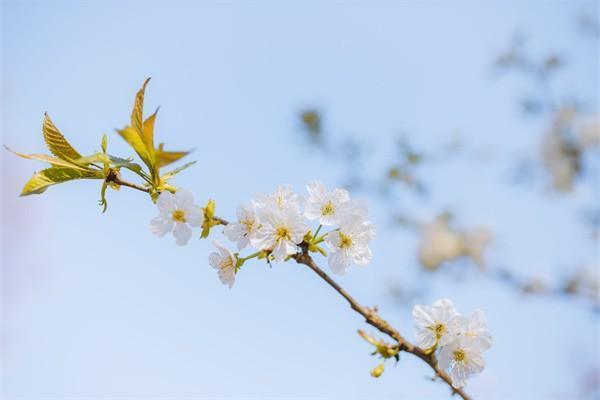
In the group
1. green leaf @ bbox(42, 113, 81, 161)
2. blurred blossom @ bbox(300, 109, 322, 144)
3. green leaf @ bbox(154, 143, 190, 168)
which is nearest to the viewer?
green leaf @ bbox(154, 143, 190, 168)

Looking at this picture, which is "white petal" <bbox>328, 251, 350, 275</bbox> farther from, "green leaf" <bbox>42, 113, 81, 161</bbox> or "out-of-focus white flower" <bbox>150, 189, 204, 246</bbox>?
"green leaf" <bbox>42, 113, 81, 161</bbox>

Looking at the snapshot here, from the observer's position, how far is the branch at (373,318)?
1.88 ft

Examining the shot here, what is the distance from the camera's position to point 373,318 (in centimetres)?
59

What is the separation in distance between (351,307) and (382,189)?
14.9ft

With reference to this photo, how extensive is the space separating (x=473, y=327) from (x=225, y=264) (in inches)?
13.9

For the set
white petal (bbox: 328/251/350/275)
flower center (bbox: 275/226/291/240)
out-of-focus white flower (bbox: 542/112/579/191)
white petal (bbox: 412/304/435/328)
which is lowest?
flower center (bbox: 275/226/291/240)

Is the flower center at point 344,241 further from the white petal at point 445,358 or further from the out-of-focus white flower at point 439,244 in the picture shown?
the out-of-focus white flower at point 439,244

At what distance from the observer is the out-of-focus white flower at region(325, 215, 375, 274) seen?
27.6 inches

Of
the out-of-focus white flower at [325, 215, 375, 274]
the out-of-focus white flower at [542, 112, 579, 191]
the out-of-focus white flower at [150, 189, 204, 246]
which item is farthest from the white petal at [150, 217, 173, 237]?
the out-of-focus white flower at [542, 112, 579, 191]

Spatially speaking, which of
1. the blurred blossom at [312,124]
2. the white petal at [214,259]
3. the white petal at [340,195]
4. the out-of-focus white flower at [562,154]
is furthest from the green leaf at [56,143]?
the out-of-focus white flower at [562,154]

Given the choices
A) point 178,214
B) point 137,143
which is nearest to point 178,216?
point 178,214

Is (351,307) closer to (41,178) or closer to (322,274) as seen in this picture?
(322,274)

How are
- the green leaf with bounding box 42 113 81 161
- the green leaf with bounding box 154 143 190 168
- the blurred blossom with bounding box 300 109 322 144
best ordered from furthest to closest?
the blurred blossom with bounding box 300 109 322 144 < the green leaf with bounding box 42 113 81 161 < the green leaf with bounding box 154 143 190 168

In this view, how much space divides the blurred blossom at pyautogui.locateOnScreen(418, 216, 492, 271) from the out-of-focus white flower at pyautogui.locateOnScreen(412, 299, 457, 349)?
4.82m
